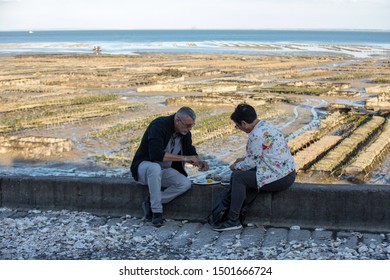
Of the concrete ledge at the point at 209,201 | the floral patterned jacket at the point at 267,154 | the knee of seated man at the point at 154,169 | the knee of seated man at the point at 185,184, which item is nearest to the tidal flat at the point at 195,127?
the concrete ledge at the point at 209,201

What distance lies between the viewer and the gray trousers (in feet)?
22.0

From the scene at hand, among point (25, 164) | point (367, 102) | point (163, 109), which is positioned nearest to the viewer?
point (25, 164)

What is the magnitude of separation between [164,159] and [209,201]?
89 cm

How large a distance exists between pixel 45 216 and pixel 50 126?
11.0m

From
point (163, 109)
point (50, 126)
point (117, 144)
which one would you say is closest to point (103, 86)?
point (163, 109)

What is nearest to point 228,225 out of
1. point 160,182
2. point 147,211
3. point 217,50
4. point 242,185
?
point 242,185

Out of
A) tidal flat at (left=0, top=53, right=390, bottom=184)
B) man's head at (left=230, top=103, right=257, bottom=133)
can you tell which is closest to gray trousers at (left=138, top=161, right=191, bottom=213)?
man's head at (left=230, top=103, right=257, bottom=133)

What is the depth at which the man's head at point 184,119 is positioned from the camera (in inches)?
254

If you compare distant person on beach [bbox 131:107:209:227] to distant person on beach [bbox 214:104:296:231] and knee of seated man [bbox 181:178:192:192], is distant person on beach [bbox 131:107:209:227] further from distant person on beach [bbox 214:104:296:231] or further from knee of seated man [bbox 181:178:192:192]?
distant person on beach [bbox 214:104:296:231]

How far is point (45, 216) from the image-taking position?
7281 mm

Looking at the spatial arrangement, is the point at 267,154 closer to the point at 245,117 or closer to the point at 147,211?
the point at 245,117

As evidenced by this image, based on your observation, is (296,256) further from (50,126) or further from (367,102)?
(367,102)

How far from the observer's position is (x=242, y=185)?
647 centimetres

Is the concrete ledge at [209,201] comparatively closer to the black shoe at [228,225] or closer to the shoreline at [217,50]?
the black shoe at [228,225]
